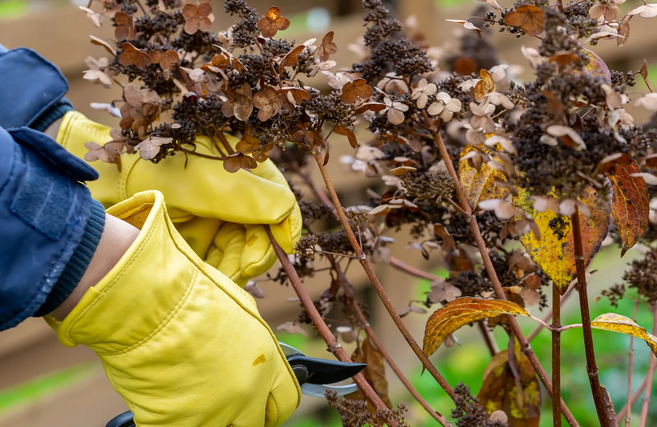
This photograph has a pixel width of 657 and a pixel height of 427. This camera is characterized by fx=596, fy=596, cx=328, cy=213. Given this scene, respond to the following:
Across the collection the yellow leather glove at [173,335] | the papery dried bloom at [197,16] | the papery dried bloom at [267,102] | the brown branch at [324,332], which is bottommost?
the yellow leather glove at [173,335]

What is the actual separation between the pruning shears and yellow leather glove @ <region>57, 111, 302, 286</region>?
12 centimetres

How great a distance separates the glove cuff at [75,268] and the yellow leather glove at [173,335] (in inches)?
0.9

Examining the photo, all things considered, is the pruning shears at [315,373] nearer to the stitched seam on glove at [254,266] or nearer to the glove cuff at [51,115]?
the stitched seam on glove at [254,266]

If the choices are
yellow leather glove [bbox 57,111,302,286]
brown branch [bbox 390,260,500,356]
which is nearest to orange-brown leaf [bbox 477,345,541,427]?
brown branch [bbox 390,260,500,356]

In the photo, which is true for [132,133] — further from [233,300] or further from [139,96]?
[233,300]

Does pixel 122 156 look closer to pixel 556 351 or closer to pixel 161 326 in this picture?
pixel 161 326

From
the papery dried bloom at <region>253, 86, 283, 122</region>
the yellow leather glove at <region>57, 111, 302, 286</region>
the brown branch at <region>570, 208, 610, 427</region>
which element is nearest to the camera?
the brown branch at <region>570, 208, 610, 427</region>

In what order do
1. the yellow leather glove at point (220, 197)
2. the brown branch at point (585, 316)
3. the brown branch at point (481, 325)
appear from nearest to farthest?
1. the brown branch at point (585, 316)
2. the yellow leather glove at point (220, 197)
3. the brown branch at point (481, 325)

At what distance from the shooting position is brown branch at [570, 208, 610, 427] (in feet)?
1.57

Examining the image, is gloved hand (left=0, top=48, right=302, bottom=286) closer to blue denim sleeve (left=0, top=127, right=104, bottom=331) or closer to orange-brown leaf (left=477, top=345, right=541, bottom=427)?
blue denim sleeve (left=0, top=127, right=104, bottom=331)

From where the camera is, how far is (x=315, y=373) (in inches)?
27.6

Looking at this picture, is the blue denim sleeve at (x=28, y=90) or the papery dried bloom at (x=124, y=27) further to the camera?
the blue denim sleeve at (x=28, y=90)

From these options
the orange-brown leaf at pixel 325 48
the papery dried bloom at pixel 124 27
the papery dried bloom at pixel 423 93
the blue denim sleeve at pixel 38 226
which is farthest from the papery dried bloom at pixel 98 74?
the papery dried bloom at pixel 423 93

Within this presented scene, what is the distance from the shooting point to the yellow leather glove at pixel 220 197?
703 millimetres
